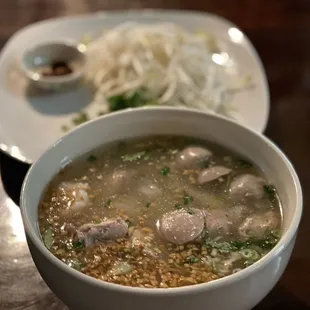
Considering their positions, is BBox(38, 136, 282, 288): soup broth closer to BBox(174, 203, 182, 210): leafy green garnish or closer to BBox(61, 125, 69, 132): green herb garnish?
BBox(174, 203, 182, 210): leafy green garnish

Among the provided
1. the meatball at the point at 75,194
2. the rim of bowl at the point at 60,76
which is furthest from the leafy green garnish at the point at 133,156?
the rim of bowl at the point at 60,76

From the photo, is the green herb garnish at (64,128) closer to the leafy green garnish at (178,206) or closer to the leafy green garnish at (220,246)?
the leafy green garnish at (178,206)

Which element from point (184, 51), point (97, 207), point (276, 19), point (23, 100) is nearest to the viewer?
point (97, 207)

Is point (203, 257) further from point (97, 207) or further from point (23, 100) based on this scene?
point (23, 100)

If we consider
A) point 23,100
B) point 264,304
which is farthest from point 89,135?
point 23,100

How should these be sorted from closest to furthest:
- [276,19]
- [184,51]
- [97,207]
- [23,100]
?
[97,207]
[23,100]
[184,51]
[276,19]
